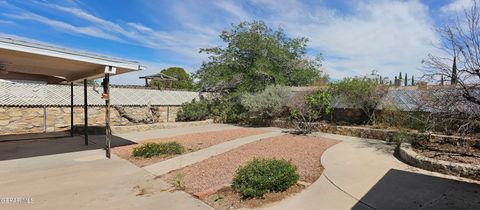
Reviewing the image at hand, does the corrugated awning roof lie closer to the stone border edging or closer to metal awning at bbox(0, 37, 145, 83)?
metal awning at bbox(0, 37, 145, 83)

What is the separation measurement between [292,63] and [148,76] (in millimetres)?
10134

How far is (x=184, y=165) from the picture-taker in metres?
6.61

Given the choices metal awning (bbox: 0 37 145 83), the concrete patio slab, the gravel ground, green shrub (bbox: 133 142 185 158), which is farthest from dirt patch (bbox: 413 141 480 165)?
metal awning (bbox: 0 37 145 83)

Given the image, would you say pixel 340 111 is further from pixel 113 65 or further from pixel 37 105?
pixel 37 105

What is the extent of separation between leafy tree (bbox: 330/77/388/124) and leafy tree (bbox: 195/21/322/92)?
455 centimetres

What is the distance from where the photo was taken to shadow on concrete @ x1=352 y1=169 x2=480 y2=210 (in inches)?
152

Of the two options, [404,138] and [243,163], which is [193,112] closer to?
[243,163]

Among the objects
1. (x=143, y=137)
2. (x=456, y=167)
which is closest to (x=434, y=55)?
(x=456, y=167)

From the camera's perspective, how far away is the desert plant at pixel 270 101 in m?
13.8

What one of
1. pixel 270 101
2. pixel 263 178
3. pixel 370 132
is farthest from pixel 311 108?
pixel 263 178

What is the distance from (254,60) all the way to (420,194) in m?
12.6

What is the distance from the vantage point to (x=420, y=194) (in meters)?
4.23

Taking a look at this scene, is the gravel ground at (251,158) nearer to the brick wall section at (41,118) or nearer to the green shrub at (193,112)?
the green shrub at (193,112)

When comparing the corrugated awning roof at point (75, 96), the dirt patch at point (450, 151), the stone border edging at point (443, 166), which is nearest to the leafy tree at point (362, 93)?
the dirt patch at point (450, 151)
